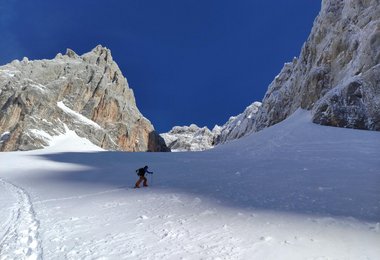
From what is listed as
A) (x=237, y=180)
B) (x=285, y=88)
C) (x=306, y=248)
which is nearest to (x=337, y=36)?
(x=285, y=88)

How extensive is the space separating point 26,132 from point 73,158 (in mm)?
38400

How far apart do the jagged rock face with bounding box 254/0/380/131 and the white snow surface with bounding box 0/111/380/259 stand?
45.5ft

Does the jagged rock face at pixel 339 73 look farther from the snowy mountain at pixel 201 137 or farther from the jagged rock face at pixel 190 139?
the jagged rock face at pixel 190 139

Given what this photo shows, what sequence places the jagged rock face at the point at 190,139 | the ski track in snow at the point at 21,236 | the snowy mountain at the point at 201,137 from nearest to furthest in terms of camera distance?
the ski track in snow at the point at 21,236 → the snowy mountain at the point at 201,137 → the jagged rock face at the point at 190,139

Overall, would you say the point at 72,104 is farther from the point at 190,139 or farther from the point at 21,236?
the point at 21,236

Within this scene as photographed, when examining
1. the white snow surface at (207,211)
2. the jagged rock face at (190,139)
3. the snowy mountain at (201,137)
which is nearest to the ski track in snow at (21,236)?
the white snow surface at (207,211)

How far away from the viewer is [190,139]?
529 feet

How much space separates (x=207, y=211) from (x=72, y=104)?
8335 centimetres

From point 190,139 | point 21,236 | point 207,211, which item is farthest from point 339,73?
point 190,139

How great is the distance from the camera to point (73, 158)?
124 ft

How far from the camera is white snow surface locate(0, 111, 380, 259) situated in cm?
959

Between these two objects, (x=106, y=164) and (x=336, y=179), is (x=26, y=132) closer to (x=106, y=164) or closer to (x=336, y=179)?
(x=106, y=164)

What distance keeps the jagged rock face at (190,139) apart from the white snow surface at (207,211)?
121 meters

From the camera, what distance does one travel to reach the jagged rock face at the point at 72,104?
77062 mm
